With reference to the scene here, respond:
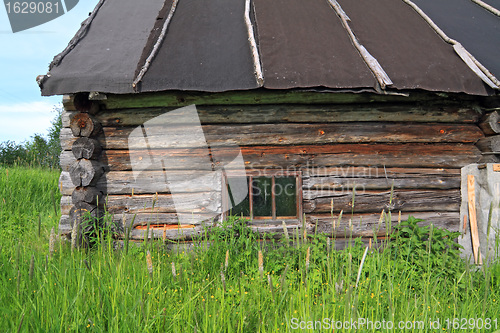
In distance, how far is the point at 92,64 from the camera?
4.33m

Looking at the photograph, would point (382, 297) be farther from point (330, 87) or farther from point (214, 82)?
point (214, 82)

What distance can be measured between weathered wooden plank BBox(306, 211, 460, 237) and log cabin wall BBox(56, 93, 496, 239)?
2cm

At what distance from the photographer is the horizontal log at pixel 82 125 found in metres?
4.38

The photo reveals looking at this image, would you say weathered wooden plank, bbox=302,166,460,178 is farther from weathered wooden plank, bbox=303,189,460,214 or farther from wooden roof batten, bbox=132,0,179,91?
wooden roof batten, bbox=132,0,179,91

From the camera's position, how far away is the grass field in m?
1.88

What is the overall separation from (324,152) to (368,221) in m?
1.17

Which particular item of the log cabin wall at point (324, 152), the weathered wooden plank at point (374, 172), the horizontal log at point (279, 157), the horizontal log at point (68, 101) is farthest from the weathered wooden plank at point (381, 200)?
the horizontal log at point (68, 101)

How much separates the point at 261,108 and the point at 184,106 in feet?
3.49

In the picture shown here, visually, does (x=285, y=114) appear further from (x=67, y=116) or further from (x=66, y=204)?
(x=66, y=204)

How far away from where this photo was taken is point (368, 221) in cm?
471

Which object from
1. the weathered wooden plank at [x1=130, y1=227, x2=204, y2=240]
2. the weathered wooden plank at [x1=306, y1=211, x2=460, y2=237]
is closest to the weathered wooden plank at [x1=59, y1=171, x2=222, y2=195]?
the weathered wooden plank at [x1=130, y1=227, x2=204, y2=240]

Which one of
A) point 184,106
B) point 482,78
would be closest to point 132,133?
point 184,106

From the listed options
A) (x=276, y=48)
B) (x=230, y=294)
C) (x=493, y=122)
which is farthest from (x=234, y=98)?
(x=493, y=122)

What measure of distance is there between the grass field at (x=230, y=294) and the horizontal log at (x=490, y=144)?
4.91 feet
